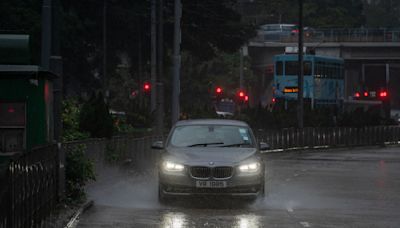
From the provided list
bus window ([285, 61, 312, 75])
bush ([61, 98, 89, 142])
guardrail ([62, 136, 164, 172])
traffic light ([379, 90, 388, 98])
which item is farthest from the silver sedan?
traffic light ([379, 90, 388, 98])

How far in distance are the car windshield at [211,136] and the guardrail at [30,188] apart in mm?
3838

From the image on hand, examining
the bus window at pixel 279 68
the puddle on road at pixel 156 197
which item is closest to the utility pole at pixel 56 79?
the puddle on road at pixel 156 197

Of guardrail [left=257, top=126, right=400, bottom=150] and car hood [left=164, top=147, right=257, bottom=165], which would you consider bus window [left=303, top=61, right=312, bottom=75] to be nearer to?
guardrail [left=257, top=126, right=400, bottom=150]

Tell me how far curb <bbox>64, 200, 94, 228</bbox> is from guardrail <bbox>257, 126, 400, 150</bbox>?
1142 inches

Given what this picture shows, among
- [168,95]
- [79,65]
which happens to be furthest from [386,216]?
[168,95]

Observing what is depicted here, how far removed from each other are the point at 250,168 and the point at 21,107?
466 cm

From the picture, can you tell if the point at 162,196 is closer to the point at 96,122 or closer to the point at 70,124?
the point at 96,122

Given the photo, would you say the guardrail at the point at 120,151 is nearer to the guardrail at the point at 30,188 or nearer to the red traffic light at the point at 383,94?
the guardrail at the point at 30,188

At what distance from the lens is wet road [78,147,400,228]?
57.3 ft

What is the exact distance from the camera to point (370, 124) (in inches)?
2594

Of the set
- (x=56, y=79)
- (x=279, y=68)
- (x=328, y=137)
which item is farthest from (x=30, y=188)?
(x=279, y=68)

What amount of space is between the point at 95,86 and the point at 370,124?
1624 centimetres

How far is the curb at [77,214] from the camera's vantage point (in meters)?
16.7

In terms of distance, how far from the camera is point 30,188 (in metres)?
13.7
